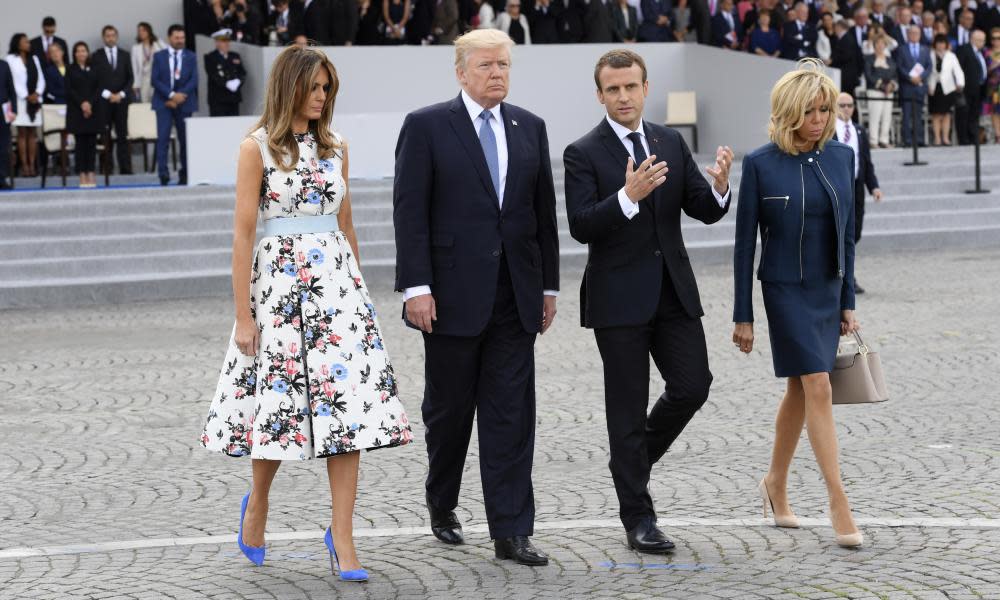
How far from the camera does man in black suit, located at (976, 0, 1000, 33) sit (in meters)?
26.7

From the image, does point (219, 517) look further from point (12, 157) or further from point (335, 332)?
point (12, 157)

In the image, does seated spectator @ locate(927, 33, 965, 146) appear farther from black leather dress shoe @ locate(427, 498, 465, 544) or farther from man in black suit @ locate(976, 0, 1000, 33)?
black leather dress shoe @ locate(427, 498, 465, 544)

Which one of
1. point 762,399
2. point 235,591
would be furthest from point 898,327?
point 235,591

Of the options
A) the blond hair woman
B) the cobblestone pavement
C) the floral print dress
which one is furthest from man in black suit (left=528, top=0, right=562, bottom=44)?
the floral print dress

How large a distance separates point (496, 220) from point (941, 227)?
1478cm

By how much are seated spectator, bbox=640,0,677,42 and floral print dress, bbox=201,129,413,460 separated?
2064cm

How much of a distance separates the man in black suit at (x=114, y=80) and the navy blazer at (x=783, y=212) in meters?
16.3

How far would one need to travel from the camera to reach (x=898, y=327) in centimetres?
1202

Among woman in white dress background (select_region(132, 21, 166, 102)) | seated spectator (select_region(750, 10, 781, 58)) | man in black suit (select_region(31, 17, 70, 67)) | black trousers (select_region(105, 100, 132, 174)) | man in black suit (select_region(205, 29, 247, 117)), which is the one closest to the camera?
black trousers (select_region(105, 100, 132, 174))

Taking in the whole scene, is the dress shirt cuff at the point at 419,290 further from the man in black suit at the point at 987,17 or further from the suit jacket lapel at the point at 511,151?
the man in black suit at the point at 987,17

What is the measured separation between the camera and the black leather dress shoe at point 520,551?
5.75 meters

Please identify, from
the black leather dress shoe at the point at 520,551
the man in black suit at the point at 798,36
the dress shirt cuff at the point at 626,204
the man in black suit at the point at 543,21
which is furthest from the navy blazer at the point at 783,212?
the man in black suit at the point at 543,21

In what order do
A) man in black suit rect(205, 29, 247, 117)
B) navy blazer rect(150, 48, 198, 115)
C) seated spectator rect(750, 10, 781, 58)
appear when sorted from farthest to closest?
seated spectator rect(750, 10, 781, 58) → man in black suit rect(205, 29, 247, 117) → navy blazer rect(150, 48, 198, 115)

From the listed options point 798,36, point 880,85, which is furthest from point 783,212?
point 880,85
